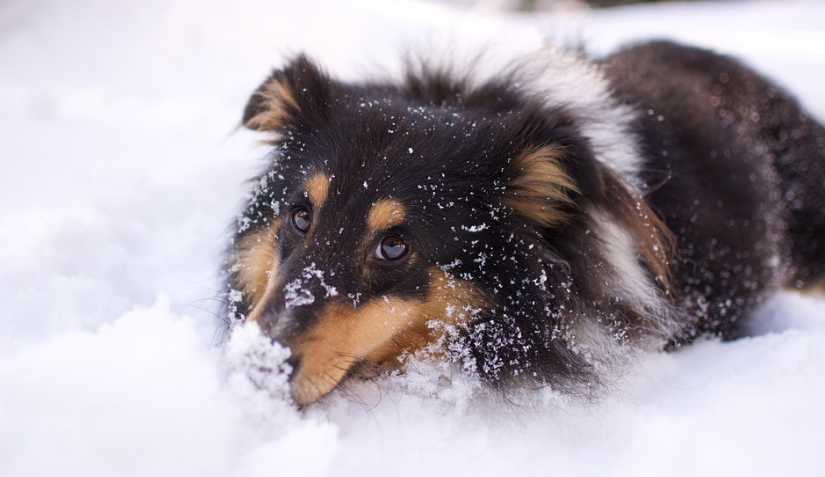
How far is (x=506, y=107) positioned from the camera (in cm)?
273

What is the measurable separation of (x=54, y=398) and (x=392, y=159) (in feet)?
4.18

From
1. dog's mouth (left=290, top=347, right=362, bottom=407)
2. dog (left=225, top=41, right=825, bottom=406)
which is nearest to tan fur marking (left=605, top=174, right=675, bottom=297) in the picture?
dog (left=225, top=41, right=825, bottom=406)

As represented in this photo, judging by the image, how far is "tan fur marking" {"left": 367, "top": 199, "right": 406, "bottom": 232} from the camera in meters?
2.11

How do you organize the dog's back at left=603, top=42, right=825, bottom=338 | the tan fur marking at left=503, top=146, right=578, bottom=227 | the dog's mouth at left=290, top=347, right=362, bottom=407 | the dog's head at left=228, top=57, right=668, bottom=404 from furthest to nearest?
1. the dog's back at left=603, top=42, right=825, bottom=338
2. the tan fur marking at left=503, top=146, right=578, bottom=227
3. the dog's head at left=228, top=57, right=668, bottom=404
4. the dog's mouth at left=290, top=347, right=362, bottom=407

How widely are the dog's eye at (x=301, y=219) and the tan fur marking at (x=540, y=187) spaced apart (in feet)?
2.42

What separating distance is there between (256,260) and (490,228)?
996mm

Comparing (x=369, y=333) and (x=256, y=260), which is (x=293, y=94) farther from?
(x=369, y=333)

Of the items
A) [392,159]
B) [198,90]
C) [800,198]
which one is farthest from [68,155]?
[800,198]

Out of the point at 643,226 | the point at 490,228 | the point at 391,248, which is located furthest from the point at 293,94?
the point at 643,226

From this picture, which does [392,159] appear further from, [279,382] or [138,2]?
[138,2]

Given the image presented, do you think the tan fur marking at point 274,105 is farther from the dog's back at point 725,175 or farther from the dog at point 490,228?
the dog's back at point 725,175

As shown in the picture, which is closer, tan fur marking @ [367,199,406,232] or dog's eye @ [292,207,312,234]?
tan fur marking @ [367,199,406,232]

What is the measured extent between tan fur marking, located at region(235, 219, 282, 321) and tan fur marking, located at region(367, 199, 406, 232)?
1.63 ft

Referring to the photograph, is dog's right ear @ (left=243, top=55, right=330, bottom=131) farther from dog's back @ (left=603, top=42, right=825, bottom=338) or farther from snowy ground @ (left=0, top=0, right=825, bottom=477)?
dog's back @ (left=603, top=42, right=825, bottom=338)
